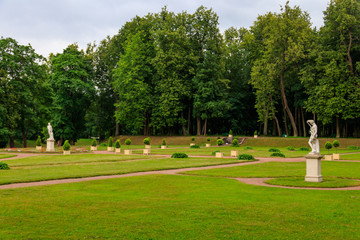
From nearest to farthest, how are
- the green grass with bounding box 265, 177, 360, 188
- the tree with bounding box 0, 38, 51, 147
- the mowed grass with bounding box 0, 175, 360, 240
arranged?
the mowed grass with bounding box 0, 175, 360, 240 → the green grass with bounding box 265, 177, 360, 188 → the tree with bounding box 0, 38, 51, 147

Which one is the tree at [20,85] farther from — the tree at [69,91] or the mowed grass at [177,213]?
the mowed grass at [177,213]

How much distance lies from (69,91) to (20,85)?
10291 mm

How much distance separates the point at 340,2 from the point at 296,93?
16.2 m

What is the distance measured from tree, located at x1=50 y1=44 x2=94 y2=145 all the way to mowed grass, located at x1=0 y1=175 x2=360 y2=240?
4639cm

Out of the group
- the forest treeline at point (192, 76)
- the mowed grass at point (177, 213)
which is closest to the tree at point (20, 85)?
the forest treeline at point (192, 76)

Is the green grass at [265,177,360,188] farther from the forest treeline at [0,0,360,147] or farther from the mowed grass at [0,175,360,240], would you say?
the forest treeline at [0,0,360,147]

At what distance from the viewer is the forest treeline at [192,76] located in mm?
51938

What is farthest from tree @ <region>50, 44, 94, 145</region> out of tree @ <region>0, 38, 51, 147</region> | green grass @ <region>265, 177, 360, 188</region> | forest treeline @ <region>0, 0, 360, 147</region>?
green grass @ <region>265, 177, 360, 188</region>

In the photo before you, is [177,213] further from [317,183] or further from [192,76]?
[192,76]

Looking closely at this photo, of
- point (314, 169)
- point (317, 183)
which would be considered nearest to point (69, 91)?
point (314, 169)

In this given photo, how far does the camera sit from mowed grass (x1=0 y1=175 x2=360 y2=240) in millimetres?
8125

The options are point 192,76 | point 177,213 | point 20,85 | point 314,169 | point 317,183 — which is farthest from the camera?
point 192,76

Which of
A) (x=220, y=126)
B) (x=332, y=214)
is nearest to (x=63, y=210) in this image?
(x=332, y=214)

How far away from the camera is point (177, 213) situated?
1003 centimetres
